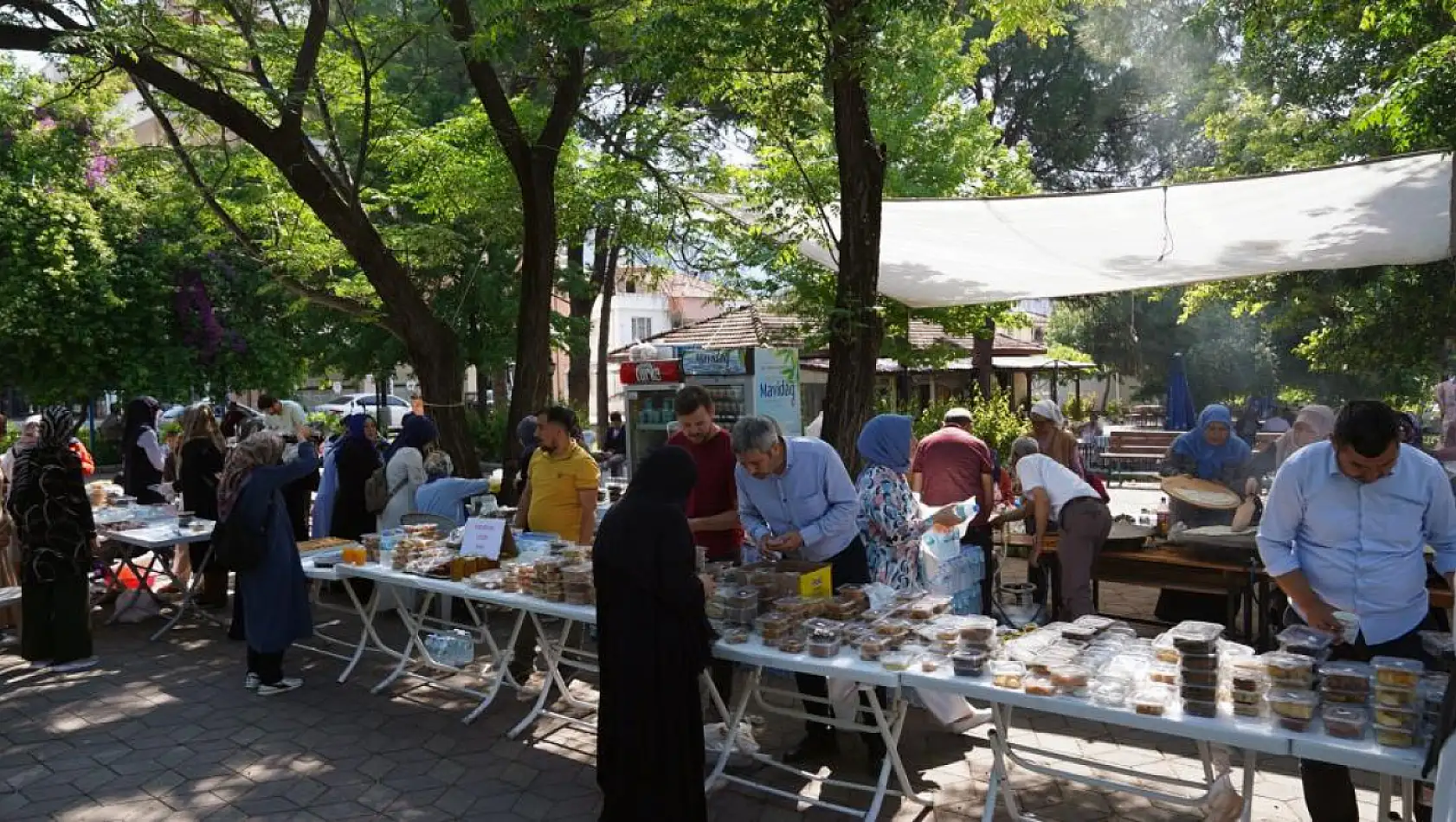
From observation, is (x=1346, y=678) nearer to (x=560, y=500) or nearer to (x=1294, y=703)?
(x=1294, y=703)

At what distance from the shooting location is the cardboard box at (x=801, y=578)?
3.91 meters

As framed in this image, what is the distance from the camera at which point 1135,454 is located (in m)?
16.9

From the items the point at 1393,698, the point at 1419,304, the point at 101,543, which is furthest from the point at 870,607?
the point at 1419,304

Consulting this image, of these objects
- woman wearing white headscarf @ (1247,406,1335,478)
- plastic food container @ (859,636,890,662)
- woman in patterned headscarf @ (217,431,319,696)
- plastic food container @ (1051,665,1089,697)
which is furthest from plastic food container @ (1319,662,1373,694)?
woman in patterned headscarf @ (217,431,319,696)

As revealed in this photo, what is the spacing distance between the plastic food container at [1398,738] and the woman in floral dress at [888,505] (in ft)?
7.39

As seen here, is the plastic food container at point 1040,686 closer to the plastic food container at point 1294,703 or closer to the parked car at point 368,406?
the plastic food container at point 1294,703

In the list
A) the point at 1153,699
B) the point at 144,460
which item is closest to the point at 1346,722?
the point at 1153,699

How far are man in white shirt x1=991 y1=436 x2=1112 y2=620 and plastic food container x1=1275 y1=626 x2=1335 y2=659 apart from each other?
103 inches

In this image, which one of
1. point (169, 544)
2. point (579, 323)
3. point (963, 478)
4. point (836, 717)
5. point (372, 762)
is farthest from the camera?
point (579, 323)

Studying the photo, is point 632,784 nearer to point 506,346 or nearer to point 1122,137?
point 506,346

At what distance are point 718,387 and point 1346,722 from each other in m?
7.32

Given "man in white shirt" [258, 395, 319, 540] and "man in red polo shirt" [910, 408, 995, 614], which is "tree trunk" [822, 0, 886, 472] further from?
"man in white shirt" [258, 395, 319, 540]

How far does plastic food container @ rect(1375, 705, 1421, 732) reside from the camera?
254 cm

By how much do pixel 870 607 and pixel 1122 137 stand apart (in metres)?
22.3
